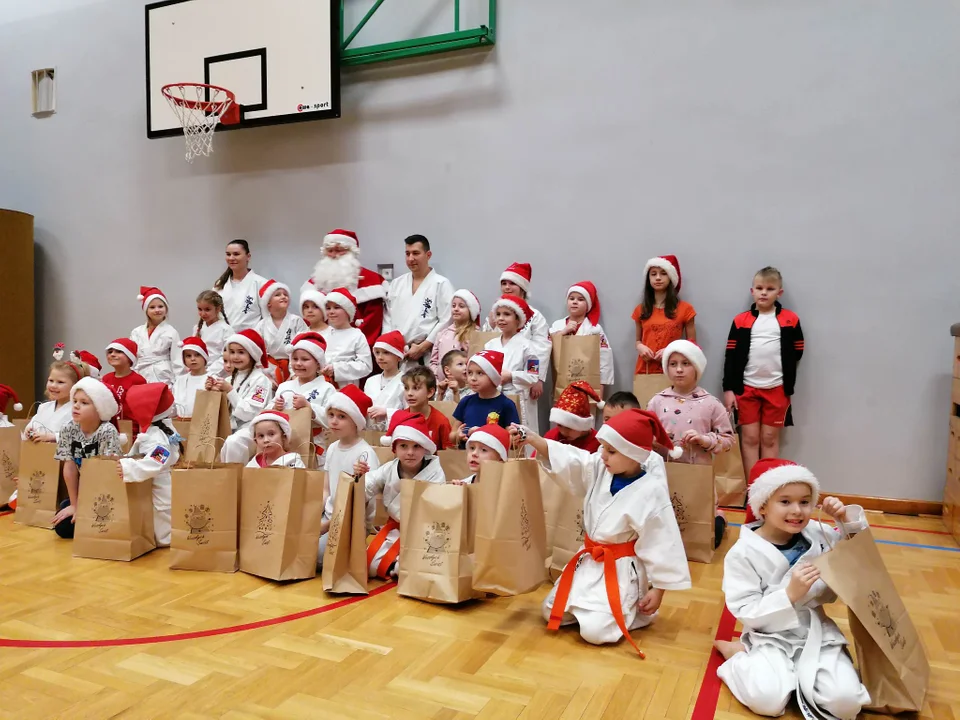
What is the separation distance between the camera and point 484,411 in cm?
403

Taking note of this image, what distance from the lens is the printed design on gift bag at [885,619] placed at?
2.13 meters

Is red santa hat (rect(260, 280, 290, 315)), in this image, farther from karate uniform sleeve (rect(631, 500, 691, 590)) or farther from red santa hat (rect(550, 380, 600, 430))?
karate uniform sleeve (rect(631, 500, 691, 590))

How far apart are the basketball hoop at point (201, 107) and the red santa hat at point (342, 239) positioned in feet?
5.08

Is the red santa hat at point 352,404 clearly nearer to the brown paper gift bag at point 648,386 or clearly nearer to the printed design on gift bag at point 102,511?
the printed design on gift bag at point 102,511

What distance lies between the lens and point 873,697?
2154 mm

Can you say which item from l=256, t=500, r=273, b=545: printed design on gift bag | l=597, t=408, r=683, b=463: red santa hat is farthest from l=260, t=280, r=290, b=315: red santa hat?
l=597, t=408, r=683, b=463: red santa hat

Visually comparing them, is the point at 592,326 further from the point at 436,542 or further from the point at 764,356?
the point at 436,542

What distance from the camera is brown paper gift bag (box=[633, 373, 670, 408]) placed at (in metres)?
4.57

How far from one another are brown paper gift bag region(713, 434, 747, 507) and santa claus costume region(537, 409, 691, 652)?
5.44 ft

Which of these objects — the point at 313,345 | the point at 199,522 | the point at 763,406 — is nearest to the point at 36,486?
the point at 199,522

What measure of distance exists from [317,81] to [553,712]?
577cm

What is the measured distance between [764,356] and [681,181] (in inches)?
58.8

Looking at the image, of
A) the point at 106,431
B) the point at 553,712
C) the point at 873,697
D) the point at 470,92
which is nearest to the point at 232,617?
the point at 553,712

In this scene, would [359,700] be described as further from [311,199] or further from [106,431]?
[311,199]
